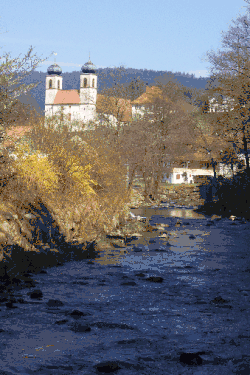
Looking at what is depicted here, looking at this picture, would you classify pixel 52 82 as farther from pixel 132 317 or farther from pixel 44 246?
pixel 132 317

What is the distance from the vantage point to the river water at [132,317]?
634 cm

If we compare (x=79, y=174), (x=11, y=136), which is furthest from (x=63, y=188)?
(x=11, y=136)

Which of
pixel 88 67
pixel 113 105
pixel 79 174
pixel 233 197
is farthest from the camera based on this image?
pixel 88 67

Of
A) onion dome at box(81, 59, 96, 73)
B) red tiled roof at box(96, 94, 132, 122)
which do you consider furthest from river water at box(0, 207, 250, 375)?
onion dome at box(81, 59, 96, 73)

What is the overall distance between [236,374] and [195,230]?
617 inches

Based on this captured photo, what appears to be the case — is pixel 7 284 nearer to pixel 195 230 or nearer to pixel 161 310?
pixel 161 310

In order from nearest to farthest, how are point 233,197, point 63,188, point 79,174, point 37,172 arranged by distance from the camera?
point 37,172, point 63,188, point 79,174, point 233,197

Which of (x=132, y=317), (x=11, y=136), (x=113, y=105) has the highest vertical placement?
(x=113, y=105)

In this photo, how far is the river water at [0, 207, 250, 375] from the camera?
6.34 m

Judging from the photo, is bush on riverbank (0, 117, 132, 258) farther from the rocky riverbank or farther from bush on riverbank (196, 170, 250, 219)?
bush on riverbank (196, 170, 250, 219)

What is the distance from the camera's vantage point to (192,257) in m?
14.9

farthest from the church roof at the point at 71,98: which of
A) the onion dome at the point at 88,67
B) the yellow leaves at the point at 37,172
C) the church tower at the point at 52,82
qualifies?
the yellow leaves at the point at 37,172

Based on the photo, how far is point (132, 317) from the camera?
8.47 metres

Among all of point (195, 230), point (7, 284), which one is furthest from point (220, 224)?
point (7, 284)
